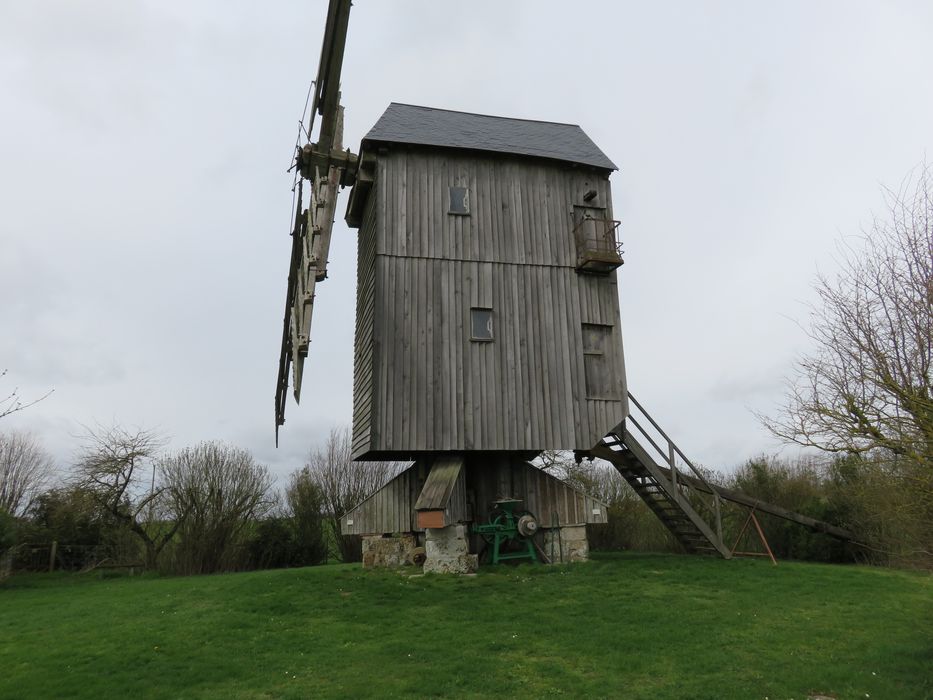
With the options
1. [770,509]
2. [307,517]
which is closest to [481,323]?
[770,509]

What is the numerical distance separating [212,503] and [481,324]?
11750 millimetres

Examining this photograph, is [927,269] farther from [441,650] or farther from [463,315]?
[463,315]

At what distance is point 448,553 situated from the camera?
12.8 metres

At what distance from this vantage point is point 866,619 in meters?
8.84

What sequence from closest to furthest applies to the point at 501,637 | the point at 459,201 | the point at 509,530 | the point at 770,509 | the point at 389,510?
the point at 501,637 < the point at 509,530 < the point at 389,510 < the point at 459,201 < the point at 770,509

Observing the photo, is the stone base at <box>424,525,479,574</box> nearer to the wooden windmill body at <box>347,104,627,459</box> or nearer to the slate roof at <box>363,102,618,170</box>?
the wooden windmill body at <box>347,104,627,459</box>

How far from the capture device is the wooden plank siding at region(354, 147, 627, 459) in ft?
44.1

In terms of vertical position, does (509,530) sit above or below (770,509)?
below

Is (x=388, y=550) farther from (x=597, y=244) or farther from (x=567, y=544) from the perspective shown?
(x=597, y=244)

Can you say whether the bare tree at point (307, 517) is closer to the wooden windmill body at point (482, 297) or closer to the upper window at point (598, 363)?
the wooden windmill body at point (482, 297)

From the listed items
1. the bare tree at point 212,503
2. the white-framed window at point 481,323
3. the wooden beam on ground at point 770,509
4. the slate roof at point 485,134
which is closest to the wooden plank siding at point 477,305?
the white-framed window at point 481,323

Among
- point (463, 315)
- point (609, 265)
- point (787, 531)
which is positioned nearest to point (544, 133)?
point (609, 265)

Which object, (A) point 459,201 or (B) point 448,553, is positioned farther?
(A) point 459,201

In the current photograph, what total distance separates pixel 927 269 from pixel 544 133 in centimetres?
1217
